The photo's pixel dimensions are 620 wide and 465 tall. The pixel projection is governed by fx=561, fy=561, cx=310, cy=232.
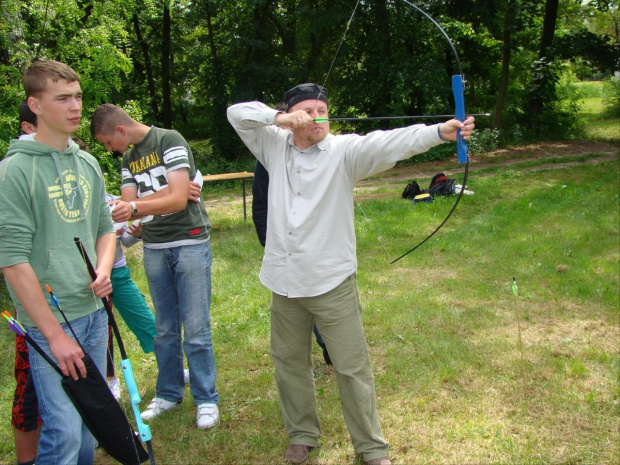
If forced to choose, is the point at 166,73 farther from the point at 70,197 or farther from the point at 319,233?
the point at 70,197

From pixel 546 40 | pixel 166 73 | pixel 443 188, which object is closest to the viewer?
pixel 443 188

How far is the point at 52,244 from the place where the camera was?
6.57ft

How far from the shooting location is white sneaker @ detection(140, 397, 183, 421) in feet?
10.7

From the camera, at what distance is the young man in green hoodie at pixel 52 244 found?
6.24ft

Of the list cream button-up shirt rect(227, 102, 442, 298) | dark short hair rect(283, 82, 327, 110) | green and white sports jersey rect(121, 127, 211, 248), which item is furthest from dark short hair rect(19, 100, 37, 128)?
dark short hair rect(283, 82, 327, 110)

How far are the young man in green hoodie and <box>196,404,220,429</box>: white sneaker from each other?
107 centimetres

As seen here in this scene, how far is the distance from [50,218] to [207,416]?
1.65m

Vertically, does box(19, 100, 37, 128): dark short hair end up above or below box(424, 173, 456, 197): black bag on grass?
above

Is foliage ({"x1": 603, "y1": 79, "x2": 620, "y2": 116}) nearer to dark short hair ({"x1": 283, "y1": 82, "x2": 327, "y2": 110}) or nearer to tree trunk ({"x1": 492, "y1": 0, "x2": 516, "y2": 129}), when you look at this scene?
tree trunk ({"x1": 492, "y1": 0, "x2": 516, "y2": 129})

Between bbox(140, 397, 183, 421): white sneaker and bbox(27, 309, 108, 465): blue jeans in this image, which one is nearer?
bbox(27, 309, 108, 465): blue jeans

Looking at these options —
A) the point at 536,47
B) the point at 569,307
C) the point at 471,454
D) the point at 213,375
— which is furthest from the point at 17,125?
the point at 536,47

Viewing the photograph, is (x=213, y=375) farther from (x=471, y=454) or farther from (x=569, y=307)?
(x=569, y=307)

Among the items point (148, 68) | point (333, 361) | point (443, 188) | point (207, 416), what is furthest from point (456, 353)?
point (148, 68)

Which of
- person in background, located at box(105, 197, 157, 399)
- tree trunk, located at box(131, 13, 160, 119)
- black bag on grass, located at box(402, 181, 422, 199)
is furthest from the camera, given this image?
tree trunk, located at box(131, 13, 160, 119)
